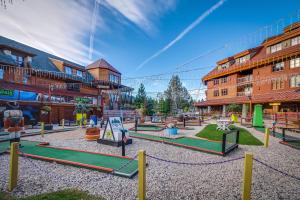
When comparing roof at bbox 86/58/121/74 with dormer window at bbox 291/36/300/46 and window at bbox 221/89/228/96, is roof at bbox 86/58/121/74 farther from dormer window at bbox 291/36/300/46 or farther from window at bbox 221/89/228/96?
dormer window at bbox 291/36/300/46

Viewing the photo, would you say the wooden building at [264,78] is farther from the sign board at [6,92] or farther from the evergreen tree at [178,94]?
the sign board at [6,92]

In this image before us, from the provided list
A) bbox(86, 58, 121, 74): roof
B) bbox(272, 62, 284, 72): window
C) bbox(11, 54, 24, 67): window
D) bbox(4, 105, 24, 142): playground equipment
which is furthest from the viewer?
bbox(86, 58, 121, 74): roof

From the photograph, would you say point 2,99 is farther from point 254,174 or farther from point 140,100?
point 140,100

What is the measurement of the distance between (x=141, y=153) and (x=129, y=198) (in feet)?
4.17

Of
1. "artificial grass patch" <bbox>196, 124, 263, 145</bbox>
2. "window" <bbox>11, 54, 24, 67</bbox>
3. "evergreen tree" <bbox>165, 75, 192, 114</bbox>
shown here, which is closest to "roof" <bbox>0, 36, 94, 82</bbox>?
"window" <bbox>11, 54, 24, 67</bbox>

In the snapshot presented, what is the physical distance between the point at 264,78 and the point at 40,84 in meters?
28.7

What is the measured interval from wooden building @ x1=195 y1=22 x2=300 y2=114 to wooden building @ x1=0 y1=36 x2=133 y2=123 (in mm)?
19167

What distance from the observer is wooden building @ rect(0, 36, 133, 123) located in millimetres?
17314

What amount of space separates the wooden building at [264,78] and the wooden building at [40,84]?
62.9 feet

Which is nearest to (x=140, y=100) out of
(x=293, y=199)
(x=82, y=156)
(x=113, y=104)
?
(x=113, y=104)

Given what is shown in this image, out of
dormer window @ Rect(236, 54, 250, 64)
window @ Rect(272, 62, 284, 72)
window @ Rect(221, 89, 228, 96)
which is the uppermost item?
dormer window @ Rect(236, 54, 250, 64)

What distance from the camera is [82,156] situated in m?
6.80

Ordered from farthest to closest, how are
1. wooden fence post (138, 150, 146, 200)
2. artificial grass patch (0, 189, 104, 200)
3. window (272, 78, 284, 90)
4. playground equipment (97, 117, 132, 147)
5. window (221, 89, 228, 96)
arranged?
window (221, 89, 228, 96)
window (272, 78, 284, 90)
playground equipment (97, 117, 132, 147)
artificial grass patch (0, 189, 104, 200)
wooden fence post (138, 150, 146, 200)

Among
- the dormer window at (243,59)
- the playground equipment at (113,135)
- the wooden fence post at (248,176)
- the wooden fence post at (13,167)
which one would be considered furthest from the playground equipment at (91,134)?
the dormer window at (243,59)
